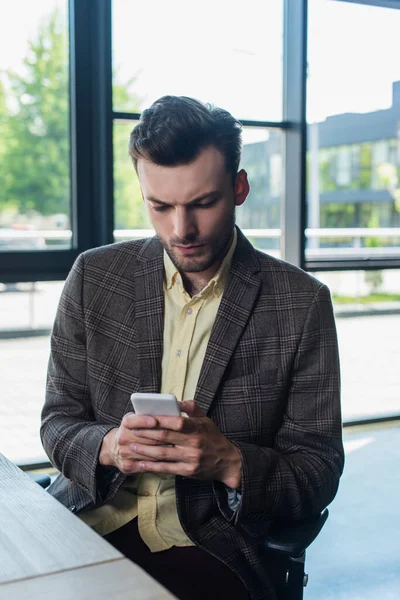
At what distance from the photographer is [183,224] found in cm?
170

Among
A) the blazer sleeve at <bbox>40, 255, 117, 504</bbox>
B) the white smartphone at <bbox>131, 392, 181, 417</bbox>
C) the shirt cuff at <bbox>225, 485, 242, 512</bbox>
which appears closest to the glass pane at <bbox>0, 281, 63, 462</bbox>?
the blazer sleeve at <bbox>40, 255, 117, 504</bbox>

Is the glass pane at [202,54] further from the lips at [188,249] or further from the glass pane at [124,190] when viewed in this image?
the lips at [188,249]

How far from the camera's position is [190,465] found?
1.50 m

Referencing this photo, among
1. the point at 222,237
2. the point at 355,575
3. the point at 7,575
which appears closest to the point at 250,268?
the point at 222,237

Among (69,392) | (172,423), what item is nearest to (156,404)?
(172,423)

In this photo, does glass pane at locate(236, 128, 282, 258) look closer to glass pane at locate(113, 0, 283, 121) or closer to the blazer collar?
glass pane at locate(113, 0, 283, 121)

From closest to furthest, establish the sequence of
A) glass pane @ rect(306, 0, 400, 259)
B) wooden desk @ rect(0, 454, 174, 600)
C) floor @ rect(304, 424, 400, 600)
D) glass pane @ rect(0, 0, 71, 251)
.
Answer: wooden desk @ rect(0, 454, 174, 600) → floor @ rect(304, 424, 400, 600) → glass pane @ rect(0, 0, 71, 251) → glass pane @ rect(306, 0, 400, 259)

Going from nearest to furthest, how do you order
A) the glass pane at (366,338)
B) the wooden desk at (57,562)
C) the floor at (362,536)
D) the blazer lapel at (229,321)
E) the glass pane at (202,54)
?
the wooden desk at (57,562), the blazer lapel at (229,321), the floor at (362,536), the glass pane at (202,54), the glass pane at (366,338)

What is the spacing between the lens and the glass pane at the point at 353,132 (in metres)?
4.55

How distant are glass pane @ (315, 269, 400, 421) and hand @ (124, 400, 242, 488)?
10.9ft

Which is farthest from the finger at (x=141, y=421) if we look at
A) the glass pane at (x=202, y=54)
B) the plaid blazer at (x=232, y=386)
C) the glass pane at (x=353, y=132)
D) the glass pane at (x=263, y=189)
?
the glass pane at (x=353, y=132)

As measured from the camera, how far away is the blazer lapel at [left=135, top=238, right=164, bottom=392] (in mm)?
1735

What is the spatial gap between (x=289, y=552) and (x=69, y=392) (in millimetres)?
636

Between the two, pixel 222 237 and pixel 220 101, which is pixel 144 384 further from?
pixel 220 101
